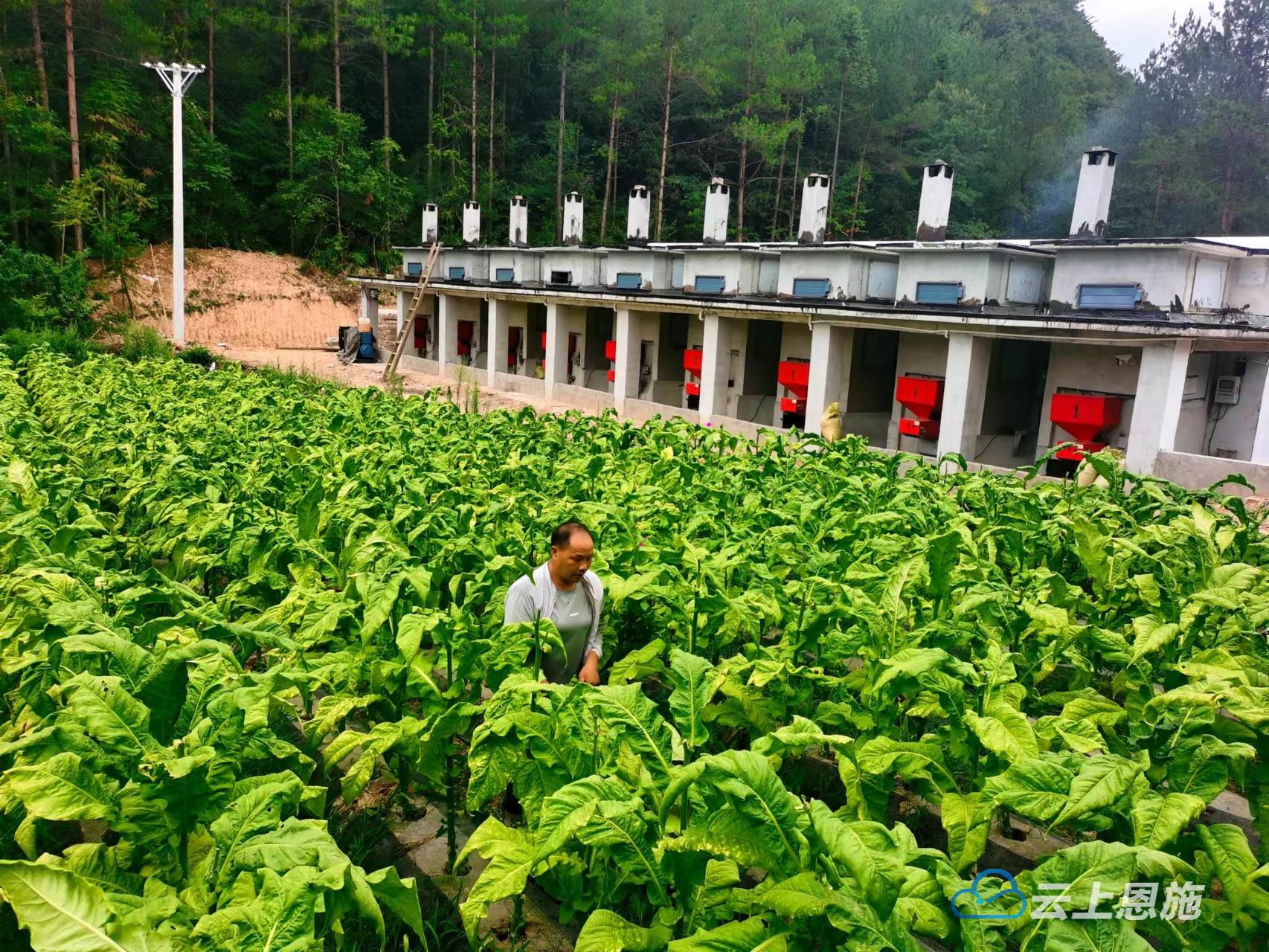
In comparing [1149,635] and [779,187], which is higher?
[779,187]

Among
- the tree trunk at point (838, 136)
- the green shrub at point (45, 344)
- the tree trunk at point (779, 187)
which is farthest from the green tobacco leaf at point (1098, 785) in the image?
the tree trunk at point (838, 136)

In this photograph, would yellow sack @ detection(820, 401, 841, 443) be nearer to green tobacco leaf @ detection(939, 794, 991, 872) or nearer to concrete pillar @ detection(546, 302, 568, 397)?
concrete pillar @ detection(546, 302, 568, 397)

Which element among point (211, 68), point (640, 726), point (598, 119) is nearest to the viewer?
point (640, 726)

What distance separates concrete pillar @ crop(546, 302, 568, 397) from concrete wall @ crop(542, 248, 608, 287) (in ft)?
4.39

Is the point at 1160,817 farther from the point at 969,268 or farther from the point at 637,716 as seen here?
the point at 969,268

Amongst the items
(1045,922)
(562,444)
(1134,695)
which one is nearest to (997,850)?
(1134,695)

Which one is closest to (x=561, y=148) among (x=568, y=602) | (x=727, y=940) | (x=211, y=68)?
(x=211, y=68)

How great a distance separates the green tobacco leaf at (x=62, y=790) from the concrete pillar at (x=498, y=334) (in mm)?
25752

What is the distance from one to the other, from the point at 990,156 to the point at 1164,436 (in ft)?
154

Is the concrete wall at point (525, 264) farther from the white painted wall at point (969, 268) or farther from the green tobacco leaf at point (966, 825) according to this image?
the green tobacco leaf at point (966, 825)

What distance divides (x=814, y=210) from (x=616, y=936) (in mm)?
22766

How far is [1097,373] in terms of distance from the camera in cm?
1767

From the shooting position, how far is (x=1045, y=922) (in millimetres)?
2781

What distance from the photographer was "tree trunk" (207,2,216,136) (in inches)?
1841
